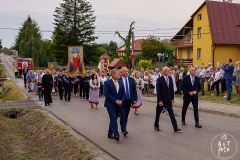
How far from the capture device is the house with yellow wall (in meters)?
37.2

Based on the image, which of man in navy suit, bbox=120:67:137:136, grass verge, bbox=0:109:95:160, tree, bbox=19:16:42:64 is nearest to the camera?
grass verge, bbox=0:109:95:160

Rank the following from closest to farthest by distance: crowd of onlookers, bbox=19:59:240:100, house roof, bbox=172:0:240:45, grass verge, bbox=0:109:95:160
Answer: grass verge, bbox=0:109:95:160 < crowd of onlookers, bbox=19:59:240:100 < house roof, bbox=172:0:240:45

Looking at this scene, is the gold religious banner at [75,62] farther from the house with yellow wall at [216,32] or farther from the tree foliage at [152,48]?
the tree foliage at [152,48]

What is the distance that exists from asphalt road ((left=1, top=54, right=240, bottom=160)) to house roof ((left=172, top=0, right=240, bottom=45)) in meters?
27.4

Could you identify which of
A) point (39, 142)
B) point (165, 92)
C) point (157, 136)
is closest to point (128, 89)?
point (165, 92)

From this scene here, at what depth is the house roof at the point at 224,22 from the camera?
3709cm

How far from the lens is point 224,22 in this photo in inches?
1484

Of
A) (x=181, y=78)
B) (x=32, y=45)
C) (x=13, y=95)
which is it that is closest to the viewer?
(x=181, y=78)

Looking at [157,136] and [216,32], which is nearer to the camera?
[157,136]

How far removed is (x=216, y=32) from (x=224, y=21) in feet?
12.8

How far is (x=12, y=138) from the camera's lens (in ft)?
31.8

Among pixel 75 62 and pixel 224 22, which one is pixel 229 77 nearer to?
pixel 75 62

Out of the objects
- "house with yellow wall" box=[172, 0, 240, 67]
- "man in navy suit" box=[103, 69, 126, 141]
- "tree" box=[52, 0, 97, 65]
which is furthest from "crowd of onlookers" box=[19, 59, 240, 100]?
"tree" box=[52, 0, 97, 65]

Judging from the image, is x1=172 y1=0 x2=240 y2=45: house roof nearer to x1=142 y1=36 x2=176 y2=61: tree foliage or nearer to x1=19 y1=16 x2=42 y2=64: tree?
x1=142 y1=36 x2=176 y2=61: tree foliage
